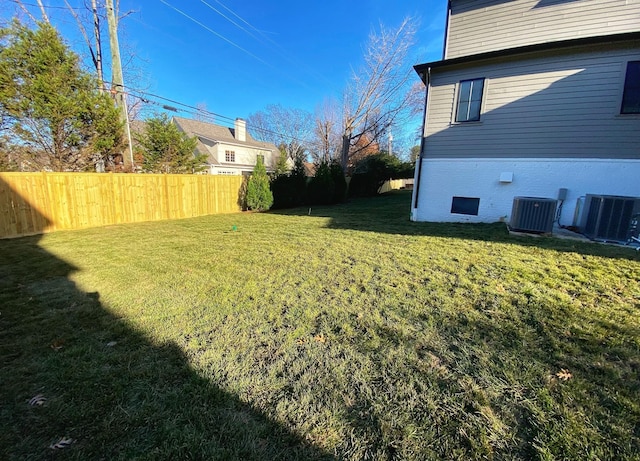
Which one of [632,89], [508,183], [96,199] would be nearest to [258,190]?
[96,199]

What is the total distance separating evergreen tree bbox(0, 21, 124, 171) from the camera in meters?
7.59

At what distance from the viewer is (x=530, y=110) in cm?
665

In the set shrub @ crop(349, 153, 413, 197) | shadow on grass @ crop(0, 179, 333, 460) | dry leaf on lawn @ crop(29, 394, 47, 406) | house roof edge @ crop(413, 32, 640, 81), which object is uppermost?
house roof edge @ crop(413, 32, 640, 81)

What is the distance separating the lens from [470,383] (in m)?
1.88

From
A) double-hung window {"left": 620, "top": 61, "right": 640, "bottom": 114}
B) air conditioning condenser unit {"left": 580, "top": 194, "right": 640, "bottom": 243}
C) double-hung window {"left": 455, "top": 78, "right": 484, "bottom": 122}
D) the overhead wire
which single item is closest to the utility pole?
the overhead wire

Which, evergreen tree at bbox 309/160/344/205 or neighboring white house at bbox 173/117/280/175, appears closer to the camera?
evergreen tree at bbox 309/160/344/205

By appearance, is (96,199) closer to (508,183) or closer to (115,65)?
(115,65)

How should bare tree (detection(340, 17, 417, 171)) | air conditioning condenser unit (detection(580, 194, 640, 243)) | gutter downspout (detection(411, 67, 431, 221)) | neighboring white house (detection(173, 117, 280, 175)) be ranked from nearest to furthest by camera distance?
air conditioning condenser unit (detection(580, 194, 640, 243)) → gutter downspout (detection(411, 67, 431, 221)) → bare tree (detection(340, 17, 417, 171)) → neighboring white house (detection(173, 117, 280, 175))

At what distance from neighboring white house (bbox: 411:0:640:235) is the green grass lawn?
301cm

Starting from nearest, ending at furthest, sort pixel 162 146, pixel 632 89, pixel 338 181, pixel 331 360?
pixel 331 360 → pixel 632 89 → pixel 162 146 → pixel 338 181

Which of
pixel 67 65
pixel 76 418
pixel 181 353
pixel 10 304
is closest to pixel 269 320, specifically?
pixel 181 353

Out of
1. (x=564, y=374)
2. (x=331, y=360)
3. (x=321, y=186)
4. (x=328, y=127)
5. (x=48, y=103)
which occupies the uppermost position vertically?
(x=328, y=127)

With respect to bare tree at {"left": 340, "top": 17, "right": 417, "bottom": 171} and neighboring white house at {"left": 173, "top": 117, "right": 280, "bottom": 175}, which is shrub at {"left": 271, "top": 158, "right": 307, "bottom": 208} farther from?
neighboring white house at {"left": 173, "top": 117, "right": 280, "bottom": 175}

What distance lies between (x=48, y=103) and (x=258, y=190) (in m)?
6.91
